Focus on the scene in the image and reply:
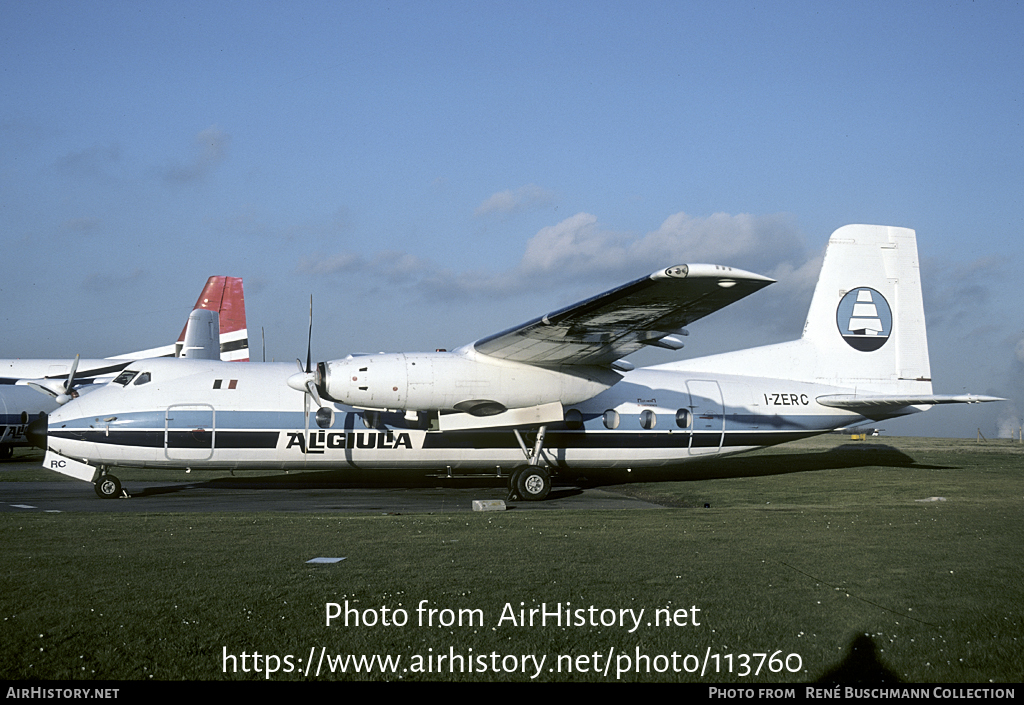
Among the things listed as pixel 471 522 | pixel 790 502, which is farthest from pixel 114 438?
pixel 790 502

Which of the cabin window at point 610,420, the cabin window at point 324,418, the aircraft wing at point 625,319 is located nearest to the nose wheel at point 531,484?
the cabin window at point 610,420

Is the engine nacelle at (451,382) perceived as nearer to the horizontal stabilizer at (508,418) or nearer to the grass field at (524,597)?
the horizontal stabilizer at (508,418)

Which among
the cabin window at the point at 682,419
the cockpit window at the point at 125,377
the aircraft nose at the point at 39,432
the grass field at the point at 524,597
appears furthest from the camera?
the cabin window at the point at 682,419

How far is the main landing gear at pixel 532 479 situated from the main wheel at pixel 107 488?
891 cm

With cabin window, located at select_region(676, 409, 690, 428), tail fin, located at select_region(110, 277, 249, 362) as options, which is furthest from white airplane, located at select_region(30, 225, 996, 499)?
tail fin, located at select_region(110, 277, 249, 362)

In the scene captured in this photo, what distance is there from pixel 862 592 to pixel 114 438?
15918 mm

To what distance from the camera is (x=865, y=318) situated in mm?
20844

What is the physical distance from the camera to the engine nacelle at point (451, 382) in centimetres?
1579

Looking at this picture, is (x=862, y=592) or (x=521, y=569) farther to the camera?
(x=521, y=569)

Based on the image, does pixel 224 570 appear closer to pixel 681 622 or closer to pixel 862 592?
pixel 681 622

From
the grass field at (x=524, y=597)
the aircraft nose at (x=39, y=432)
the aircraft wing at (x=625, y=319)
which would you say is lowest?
the grass field at (x=524, y=597)

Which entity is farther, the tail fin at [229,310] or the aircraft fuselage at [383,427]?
the tail fin at [229,310]

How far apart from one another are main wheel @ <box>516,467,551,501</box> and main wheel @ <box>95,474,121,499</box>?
905 cm

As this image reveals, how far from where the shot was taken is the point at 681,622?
19.5ft
